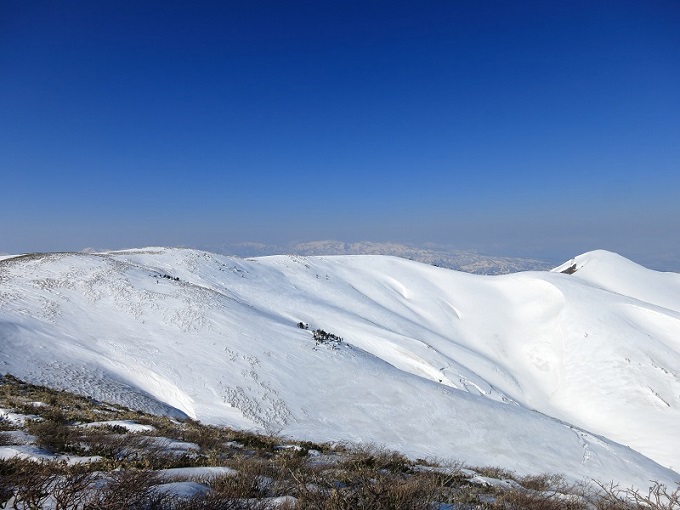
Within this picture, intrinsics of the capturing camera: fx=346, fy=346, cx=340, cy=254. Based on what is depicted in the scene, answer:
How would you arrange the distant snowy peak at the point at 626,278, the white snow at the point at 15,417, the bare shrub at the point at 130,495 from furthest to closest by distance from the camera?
the distant snowy peak at the point at 626,278
the white snow at the point at 15,417
the bare shrub at the point at 130,495

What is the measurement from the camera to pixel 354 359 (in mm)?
21406

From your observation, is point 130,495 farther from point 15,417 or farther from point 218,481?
point 15,417

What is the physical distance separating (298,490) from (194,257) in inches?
1479

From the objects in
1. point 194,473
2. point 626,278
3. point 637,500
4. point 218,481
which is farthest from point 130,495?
point 626,278

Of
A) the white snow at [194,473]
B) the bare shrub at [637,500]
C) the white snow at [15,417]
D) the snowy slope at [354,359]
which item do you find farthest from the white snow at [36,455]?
the snowy slope at [354,359]

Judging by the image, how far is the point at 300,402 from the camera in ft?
55.5

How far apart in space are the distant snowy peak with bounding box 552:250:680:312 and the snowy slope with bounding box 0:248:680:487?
1728cm

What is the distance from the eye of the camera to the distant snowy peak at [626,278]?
56250 mm

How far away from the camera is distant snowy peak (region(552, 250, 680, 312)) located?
185 ft

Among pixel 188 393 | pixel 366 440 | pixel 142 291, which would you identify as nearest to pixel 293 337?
pixel 188 393

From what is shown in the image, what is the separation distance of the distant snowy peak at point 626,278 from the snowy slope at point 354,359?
56.7 ft

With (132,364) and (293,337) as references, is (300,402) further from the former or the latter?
(132,364)

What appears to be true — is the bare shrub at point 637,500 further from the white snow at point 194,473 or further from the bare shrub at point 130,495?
the white snow at point 194,473

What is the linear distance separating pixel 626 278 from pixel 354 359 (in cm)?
6421
